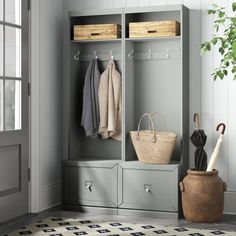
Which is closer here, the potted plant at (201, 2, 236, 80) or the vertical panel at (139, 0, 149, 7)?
the potted plant at (201, 2, 236, 80)

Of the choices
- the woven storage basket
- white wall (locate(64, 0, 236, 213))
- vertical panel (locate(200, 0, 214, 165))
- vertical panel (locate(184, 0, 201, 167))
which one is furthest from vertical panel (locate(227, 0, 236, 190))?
the woven storage basket

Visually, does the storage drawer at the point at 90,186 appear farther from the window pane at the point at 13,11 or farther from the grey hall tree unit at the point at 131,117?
the window pane at the point at 13,11

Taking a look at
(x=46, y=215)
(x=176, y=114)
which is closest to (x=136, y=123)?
(x=176, y=114)

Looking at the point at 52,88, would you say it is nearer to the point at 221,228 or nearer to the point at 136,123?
the point at 136,123

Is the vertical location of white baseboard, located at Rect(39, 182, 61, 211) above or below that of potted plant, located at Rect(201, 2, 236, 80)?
below

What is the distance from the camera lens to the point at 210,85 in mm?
5227

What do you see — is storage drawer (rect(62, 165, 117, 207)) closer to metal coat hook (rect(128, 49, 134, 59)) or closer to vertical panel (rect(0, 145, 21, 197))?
vertical panel (rect(0, 145, 21, 197))

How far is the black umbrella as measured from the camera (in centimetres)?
496

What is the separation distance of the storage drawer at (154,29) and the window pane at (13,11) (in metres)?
1.08

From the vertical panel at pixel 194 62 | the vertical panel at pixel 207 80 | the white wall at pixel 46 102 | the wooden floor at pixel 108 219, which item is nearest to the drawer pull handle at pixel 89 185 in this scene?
the wooden floor at pixel 108 219

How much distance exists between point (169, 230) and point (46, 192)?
149cm

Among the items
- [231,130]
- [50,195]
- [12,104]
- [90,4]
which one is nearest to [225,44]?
[231,130]

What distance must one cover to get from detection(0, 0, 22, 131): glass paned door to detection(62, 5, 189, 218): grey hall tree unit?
0.66m

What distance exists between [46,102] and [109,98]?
635 millimetres
